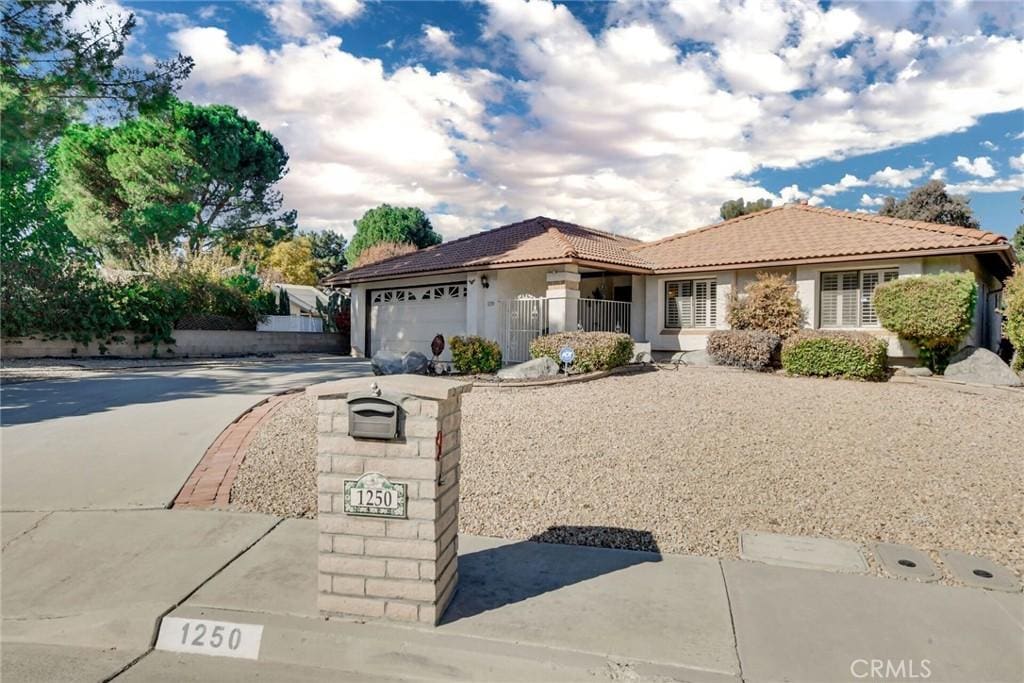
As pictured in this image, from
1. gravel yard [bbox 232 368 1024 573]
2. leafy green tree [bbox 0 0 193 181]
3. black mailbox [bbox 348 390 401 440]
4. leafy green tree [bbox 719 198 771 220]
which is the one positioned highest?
leafy green tree [bbox 719 198 771 220]

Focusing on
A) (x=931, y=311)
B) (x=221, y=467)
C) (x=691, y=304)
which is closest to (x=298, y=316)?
(x=691, y=304)

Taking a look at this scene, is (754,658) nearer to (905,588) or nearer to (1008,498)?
(905,588)

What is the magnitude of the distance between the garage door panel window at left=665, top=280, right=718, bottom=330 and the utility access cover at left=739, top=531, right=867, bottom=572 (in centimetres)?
1235

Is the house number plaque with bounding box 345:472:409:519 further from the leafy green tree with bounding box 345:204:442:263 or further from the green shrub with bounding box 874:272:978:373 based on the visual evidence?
the leafy green tree with bounding box 345:204:442:263

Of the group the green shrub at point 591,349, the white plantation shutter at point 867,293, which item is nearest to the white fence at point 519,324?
the green shrub at point 591,349

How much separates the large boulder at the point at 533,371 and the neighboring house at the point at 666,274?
119 inches

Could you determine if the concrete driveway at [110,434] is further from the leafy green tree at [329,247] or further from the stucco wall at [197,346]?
the leafy green tree at [329,247]

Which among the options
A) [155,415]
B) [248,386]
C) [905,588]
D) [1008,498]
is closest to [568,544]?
[905,588]

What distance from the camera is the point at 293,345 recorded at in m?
24.2

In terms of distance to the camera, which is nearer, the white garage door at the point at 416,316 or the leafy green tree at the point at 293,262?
the white garage door at the point at 416,316

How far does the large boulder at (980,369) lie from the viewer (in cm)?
1149

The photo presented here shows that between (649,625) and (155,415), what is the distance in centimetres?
775

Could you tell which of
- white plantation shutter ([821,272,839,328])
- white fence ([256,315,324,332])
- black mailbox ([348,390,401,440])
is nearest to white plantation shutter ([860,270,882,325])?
white plantation shutter ([821,272,839,328])

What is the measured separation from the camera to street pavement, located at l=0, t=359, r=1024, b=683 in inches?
127
